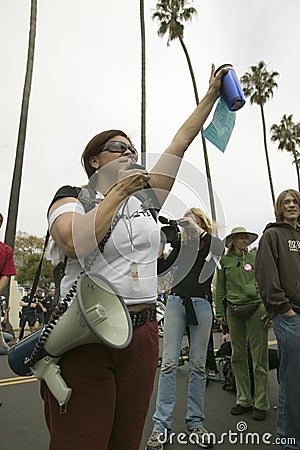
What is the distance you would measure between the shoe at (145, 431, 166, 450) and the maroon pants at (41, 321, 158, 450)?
188 centimetres

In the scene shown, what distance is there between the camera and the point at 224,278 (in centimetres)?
475

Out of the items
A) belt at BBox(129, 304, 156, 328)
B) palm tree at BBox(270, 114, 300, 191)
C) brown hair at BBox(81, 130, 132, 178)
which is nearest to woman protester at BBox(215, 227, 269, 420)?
belt at BBox(129, 304, 156, 328)

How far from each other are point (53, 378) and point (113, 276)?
0.40 metres

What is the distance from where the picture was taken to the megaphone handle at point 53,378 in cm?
131

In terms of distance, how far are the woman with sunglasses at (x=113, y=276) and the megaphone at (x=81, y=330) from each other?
0.18 feet

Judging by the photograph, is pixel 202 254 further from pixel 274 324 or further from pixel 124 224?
pixel 124 224

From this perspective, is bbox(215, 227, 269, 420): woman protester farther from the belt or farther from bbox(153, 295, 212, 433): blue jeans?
the belt

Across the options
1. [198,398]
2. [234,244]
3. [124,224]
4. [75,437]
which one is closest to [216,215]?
[124,224]

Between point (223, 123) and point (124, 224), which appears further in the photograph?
point (223, 123)

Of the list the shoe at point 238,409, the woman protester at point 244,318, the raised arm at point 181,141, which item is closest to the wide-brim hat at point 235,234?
the woman protester at point 244,318

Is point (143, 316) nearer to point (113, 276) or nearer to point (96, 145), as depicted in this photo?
point (113, 276)

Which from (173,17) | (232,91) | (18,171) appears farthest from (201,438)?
(173,17)

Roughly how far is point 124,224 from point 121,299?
286 mm

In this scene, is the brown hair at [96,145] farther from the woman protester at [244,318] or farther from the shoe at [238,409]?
the shoe at [238,409]
